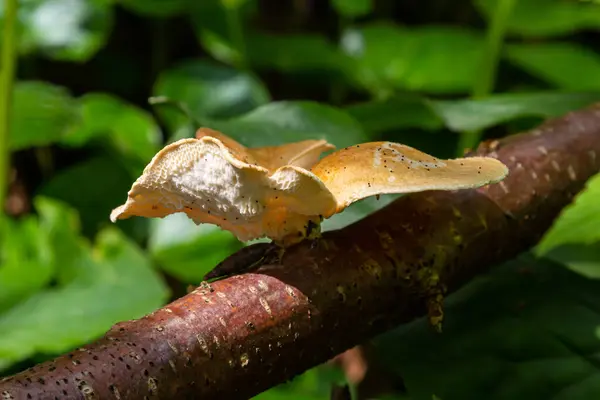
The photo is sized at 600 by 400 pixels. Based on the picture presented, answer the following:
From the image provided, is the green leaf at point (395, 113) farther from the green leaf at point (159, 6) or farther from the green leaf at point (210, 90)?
the green leaf at point (159, 6)

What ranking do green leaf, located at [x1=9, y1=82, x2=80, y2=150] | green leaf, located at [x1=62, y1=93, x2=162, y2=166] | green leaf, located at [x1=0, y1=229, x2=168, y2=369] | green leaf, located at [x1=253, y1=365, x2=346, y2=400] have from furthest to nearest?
green leaf, located at [x1=62, y1=93, x2=162, y2=166] → green leaf, located at [x1=9, y1=82, x2=80, y2=150] → green leaf, located at [x1=253, y1=365, x2=346, y2=400] → green leaf, located at [x1=0, y1=229, x2=168, y2=369]

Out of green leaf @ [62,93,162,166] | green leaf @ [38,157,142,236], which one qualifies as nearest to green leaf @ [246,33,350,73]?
green leaf @ [62,93,162,166]

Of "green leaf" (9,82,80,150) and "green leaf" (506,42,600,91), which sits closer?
"green leaf" (9,82,80,150)

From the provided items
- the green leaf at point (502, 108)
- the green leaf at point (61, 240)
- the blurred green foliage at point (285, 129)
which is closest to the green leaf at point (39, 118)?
the blurred green foliage at point (285, 129)

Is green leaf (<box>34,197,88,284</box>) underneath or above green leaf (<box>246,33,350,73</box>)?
underneath

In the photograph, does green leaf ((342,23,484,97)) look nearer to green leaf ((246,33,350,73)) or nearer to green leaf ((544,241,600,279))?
green leaf ((246,33,350,73))

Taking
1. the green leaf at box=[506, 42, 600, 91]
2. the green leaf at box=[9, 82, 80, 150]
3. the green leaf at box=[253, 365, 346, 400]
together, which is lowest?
the green leaf at box=[253, 365, 346, 400]

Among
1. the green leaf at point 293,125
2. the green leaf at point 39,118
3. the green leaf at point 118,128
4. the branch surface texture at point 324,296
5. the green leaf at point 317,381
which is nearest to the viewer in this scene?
the branch surface texture at point 324,296

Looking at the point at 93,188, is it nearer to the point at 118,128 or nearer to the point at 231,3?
the point at 118,128
